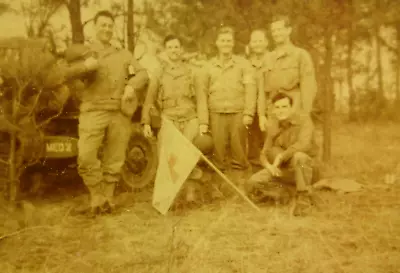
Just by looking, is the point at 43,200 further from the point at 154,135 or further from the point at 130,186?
the point at 154,135

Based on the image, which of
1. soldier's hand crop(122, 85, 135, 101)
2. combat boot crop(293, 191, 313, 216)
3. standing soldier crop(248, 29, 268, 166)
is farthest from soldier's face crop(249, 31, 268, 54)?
combat boot crop(293, 191, 313, 216)

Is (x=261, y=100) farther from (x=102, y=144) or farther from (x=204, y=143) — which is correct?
(x=102, y=144)

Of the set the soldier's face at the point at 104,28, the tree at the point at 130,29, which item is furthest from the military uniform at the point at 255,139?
the soldier's face at the point at 104,28

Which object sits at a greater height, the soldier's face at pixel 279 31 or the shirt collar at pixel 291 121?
the soldier's face at pixel 279 31

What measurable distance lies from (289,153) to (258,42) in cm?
106

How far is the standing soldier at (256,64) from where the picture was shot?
14.1 feet

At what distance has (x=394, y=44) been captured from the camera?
4.45 meters

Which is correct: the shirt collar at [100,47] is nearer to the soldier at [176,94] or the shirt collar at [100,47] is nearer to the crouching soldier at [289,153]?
the soldier at [176,94]

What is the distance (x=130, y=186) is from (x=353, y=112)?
2561 mm

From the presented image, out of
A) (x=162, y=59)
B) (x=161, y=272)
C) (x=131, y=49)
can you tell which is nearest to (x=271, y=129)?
(x=162, y=59)

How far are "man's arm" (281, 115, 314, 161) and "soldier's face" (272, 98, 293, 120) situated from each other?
14 cm

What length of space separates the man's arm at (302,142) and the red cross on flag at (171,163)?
0.71 metres

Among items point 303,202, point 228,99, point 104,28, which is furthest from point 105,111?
point 303,202

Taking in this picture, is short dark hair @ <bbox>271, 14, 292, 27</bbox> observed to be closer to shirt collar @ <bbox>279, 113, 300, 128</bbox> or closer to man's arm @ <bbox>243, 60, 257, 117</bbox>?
man's arm @ <bbox>243, 60, 257, 117</bbox>
